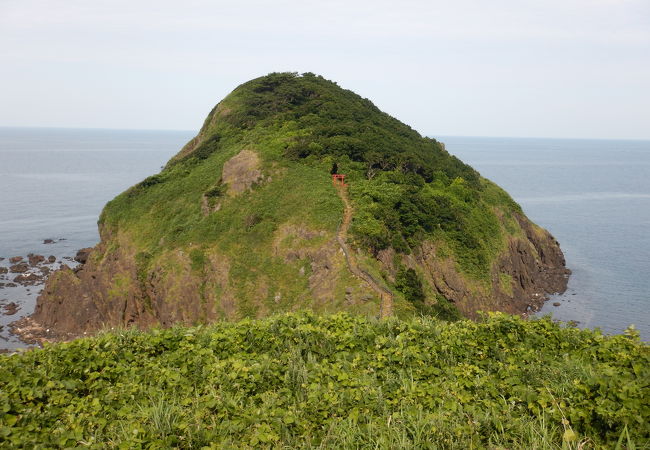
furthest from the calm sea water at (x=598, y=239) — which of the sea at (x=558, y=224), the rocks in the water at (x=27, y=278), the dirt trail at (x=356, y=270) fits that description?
the rocks in the water at (x=27, y=278)

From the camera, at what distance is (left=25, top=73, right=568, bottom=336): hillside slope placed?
3703cm

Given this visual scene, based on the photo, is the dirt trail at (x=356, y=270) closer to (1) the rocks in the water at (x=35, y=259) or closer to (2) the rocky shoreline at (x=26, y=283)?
(2) the rocky shoreline at (x=26, y=283)

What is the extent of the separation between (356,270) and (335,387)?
24354mm

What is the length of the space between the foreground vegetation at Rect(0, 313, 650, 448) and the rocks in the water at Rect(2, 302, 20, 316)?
163ft

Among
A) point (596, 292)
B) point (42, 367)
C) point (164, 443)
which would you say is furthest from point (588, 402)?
point (596, 292)

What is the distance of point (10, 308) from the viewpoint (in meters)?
52.2

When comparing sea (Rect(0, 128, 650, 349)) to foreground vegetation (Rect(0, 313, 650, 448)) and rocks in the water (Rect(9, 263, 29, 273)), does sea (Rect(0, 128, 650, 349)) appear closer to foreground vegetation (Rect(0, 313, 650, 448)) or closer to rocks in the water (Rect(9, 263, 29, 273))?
rocks in the water (Rect(9, 263, 29, 273))

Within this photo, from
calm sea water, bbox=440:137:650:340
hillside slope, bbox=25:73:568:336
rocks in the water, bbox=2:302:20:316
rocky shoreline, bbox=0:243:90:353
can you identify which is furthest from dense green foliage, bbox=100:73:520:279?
rocks in the water, bbox=2:302:20:316

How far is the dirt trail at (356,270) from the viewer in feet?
101

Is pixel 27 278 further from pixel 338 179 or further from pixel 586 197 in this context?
pixel 586 197

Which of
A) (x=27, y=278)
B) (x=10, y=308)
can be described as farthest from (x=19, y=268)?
(x=10, y=308)

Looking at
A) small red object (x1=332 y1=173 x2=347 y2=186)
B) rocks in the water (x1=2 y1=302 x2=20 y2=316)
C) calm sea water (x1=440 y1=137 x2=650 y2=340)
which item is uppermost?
small red object (x1=332 y1=173 x2=347 y2=186)

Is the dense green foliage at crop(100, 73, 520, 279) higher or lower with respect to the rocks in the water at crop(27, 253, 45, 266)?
higher

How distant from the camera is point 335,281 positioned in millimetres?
34062
